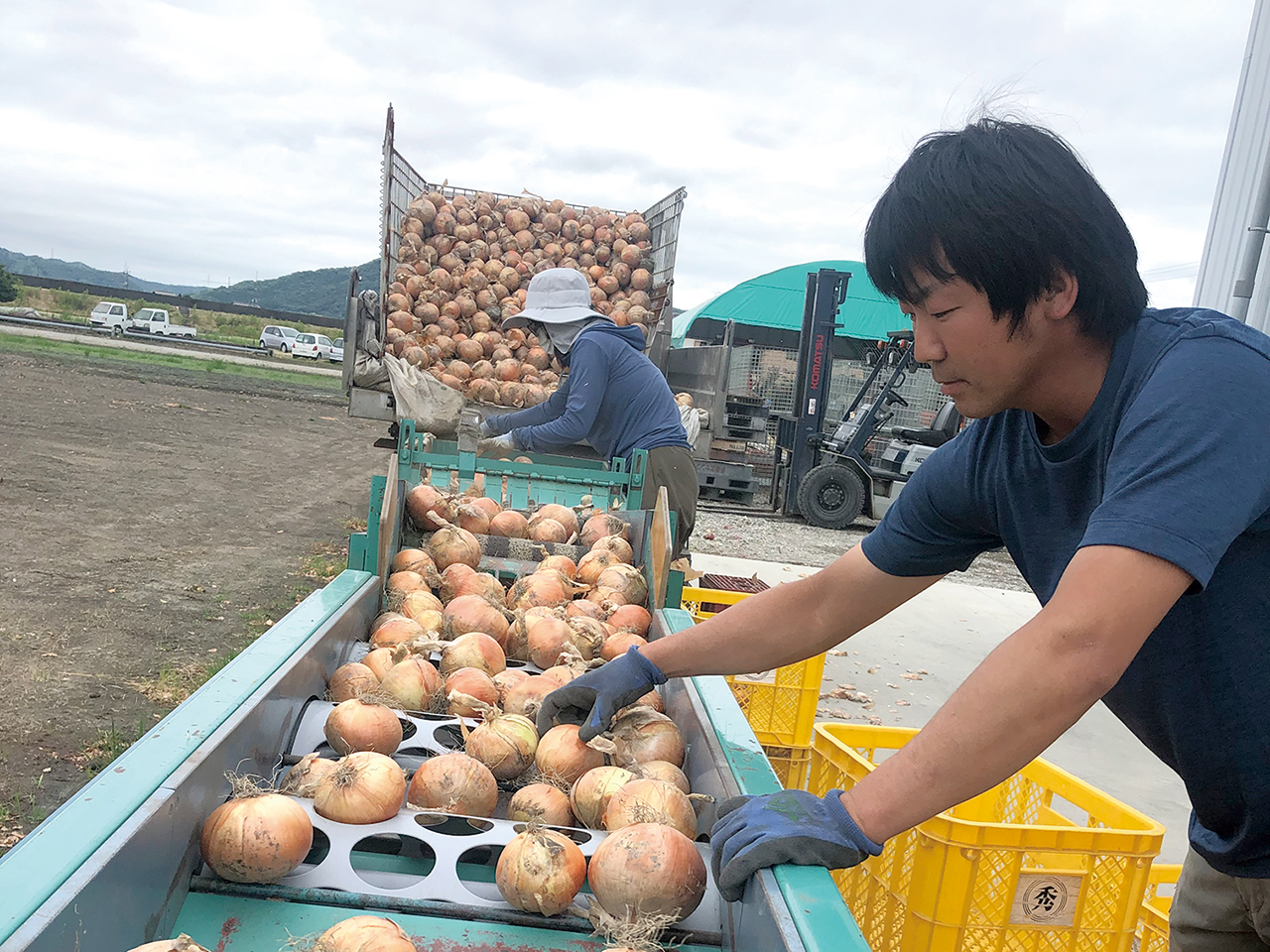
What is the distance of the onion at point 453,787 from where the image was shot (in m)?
1.85

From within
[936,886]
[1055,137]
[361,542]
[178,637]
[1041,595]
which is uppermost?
[1055,137]

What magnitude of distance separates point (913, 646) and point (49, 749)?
5.28m

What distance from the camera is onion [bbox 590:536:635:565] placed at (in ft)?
11.5

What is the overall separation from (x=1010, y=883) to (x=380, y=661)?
1594 millimetres

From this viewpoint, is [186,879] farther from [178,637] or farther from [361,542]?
[178,637]

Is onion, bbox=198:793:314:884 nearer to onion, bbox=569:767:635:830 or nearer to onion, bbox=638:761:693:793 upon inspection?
onion, bbox=569:767:635:830

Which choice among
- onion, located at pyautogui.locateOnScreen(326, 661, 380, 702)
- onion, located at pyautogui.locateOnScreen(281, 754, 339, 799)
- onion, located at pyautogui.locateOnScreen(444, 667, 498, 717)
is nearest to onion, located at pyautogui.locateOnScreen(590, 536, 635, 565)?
onion, located at pyautogui.locateOnScreen(444, 667, 498, 717)

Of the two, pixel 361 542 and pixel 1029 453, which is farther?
pixel 361 542

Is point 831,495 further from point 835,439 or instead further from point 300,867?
point 300,867

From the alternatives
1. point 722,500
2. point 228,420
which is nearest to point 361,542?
point 722,500

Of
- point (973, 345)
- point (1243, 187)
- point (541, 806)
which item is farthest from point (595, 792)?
point (1243, 187)

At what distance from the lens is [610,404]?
17.1 ft

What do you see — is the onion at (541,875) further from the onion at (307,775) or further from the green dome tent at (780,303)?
the green dome tent at (780,303)

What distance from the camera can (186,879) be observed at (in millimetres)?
1507
